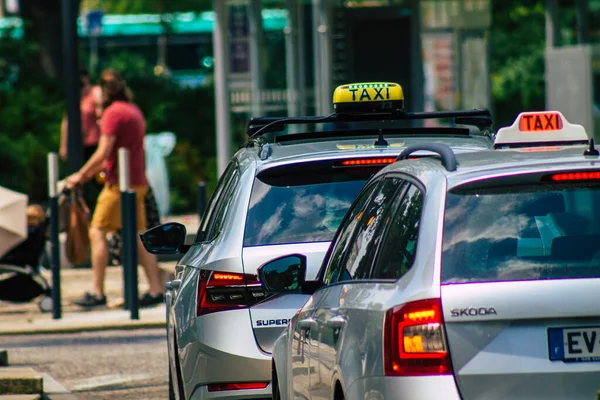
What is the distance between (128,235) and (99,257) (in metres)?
0.86

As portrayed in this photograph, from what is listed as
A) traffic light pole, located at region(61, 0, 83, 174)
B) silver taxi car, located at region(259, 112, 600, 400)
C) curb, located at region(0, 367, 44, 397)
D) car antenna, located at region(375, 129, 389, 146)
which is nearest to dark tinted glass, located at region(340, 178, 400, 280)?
silver taxi car, located at region(259, 112, 600, 400)

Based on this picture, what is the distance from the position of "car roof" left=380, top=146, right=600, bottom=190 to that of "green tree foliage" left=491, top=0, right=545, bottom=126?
36.4 m

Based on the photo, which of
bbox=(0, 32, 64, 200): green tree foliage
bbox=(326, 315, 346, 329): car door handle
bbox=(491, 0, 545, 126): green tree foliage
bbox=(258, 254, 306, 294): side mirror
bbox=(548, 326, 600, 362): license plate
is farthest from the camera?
bbox=(491, 0, 545, 126): green tree foliage

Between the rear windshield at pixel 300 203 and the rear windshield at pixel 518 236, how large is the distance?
80.8 inches

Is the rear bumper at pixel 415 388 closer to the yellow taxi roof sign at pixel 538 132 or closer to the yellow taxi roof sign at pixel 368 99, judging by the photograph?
the yellow taxi roof sign at pixel 538 132

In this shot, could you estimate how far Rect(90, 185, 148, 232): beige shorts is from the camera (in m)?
12.9

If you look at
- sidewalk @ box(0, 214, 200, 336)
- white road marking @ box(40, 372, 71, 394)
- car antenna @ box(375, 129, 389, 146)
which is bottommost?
sidewalk @ box(0, 214, 200, 336)

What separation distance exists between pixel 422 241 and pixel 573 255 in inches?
16.3

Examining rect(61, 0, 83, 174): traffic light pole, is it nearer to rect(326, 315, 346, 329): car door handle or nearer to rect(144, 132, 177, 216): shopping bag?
rect(144, 132, 177, 216): shopping bag

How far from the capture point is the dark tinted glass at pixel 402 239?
4102 millimetres

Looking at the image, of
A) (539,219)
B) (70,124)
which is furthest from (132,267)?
(539,219)

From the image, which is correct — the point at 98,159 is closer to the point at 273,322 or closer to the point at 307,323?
the point at 273,322

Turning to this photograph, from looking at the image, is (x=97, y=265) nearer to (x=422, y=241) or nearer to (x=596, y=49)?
(x=596, y=49)

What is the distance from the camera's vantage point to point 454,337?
3.84 metres
